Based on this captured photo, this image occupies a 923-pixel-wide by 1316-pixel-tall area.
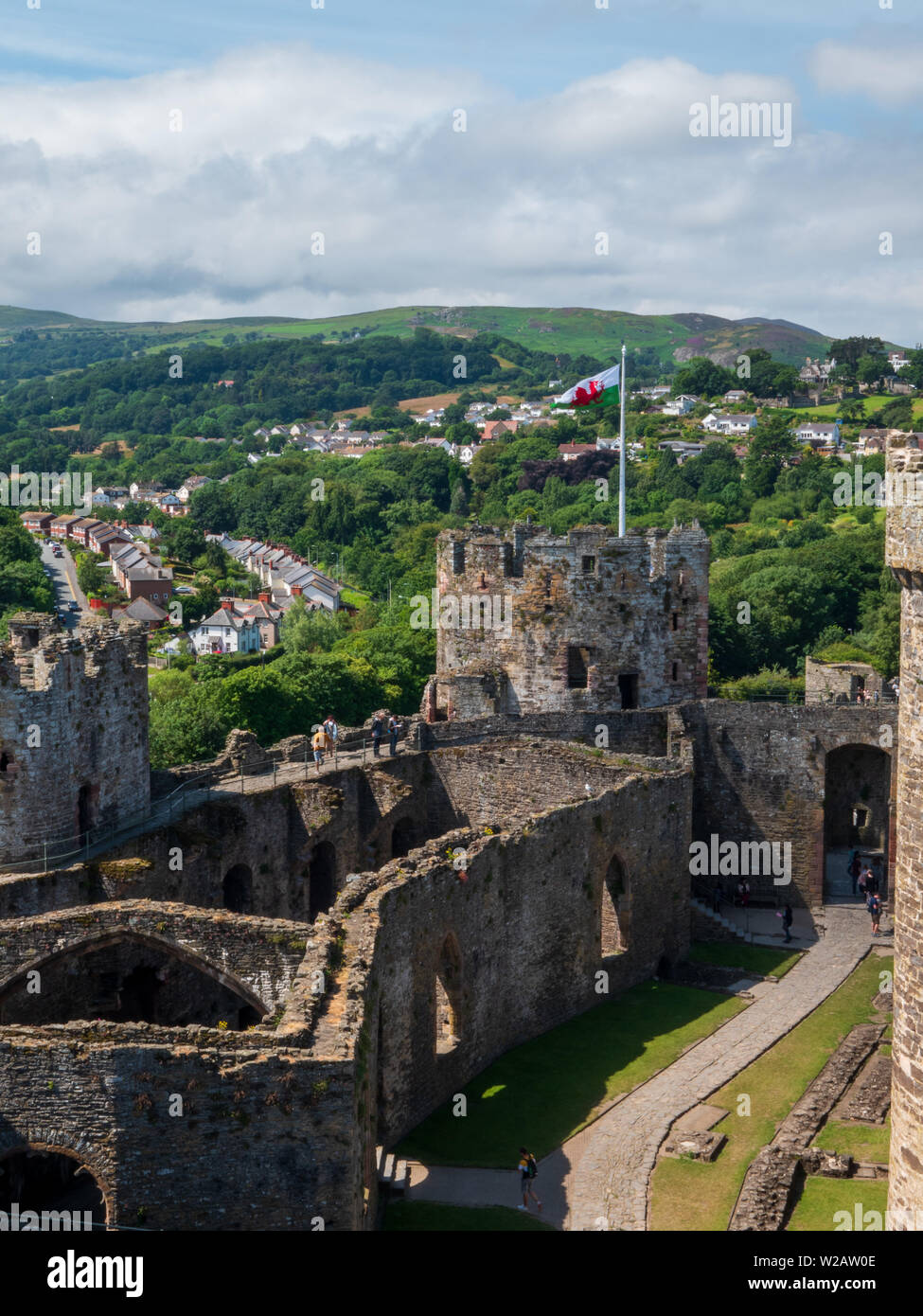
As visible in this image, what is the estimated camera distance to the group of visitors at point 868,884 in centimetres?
4234

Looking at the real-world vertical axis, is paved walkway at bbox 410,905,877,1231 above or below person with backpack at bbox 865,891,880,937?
below

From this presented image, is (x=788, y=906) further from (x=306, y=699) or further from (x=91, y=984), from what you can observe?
(x=306, y=699)

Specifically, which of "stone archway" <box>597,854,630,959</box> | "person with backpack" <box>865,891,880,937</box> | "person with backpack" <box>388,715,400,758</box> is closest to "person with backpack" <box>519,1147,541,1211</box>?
"stone archway" <box>597,854,630,959</box>

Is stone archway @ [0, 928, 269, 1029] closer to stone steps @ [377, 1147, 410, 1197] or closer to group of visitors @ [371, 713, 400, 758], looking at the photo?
stone steps @ [377, 1147, 410, 1197]

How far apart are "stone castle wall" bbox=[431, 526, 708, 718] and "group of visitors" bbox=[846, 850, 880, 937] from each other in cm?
684

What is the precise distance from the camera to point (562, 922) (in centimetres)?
3462

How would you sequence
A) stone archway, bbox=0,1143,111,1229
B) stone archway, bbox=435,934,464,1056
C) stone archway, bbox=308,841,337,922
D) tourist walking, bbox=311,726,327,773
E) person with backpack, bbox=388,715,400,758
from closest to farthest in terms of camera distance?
1. stone archway, bbox=0,1143,111,1229
2. stone archway, bbox=435,934,464,1056
3. stone archway, bbox=308,841,337,922
4. tourist walking, bbox=311,726,327,773
5. person with backpack, bbox=388,715,400,758

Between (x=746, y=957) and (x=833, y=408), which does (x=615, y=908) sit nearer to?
(x=746, y=957)

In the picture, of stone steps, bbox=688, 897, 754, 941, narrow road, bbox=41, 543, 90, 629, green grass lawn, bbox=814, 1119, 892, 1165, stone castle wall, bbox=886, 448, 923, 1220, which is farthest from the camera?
narrow road, bbox=41, 543, 90, 629

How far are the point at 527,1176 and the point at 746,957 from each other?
15.1 metres

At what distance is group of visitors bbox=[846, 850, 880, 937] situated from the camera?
4234cm

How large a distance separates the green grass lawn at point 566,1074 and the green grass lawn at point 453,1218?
1762 millimetres
